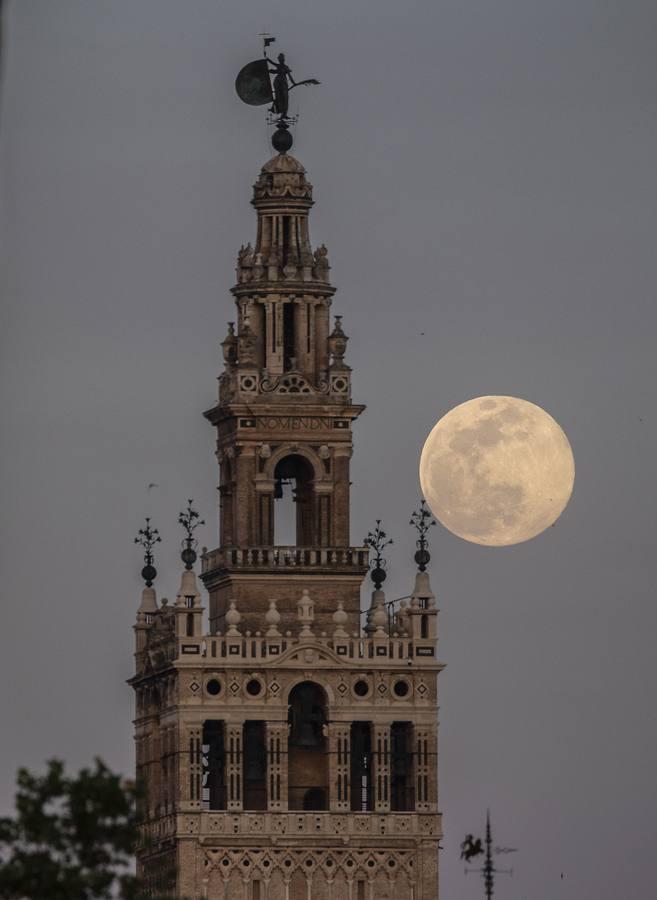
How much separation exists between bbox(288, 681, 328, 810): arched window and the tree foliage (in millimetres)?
57011

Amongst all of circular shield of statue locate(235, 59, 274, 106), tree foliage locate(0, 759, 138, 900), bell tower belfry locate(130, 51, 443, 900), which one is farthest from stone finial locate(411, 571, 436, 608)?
tree foliage locate(0, 759, 138, 900)

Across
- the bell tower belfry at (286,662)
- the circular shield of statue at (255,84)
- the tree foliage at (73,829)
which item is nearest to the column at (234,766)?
the bell tower belfry at (286,662)

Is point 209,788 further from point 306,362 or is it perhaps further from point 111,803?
point 111,803

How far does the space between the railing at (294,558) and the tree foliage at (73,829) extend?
5749cm

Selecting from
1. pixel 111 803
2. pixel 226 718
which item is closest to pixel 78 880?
pixel 111 803

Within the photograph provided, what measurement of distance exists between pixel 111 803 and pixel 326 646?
187ft

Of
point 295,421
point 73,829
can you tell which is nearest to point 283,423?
point 295,421

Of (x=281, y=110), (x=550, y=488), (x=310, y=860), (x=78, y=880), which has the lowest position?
(x=78, y=880)

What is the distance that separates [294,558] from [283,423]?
166 inches

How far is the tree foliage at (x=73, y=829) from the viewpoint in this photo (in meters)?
112

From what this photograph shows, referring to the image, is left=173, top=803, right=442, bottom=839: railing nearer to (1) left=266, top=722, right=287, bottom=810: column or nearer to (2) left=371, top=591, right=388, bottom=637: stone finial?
(1) left=266, top=722, right=287, bottom=810: column

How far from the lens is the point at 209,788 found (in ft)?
559

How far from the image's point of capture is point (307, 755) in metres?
170

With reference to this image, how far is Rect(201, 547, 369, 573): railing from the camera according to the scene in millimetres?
170375
